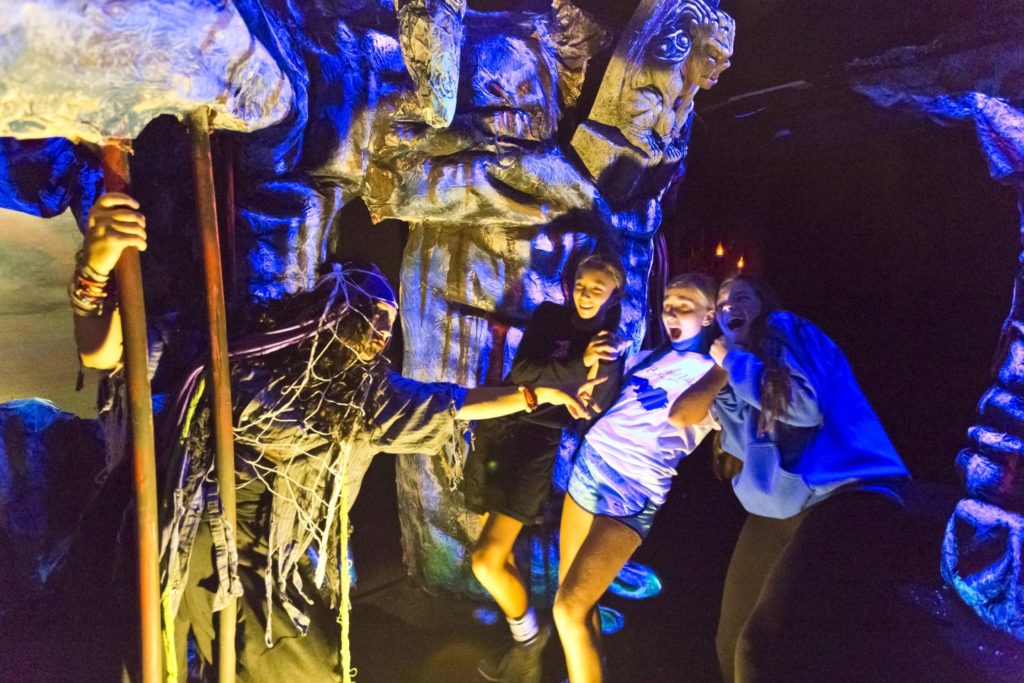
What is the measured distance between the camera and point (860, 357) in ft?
6.46

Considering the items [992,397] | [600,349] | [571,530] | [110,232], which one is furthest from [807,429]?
[110,232]

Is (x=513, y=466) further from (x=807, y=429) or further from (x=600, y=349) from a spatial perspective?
(x=807, y=429)

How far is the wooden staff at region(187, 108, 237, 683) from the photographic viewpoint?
1.67 m

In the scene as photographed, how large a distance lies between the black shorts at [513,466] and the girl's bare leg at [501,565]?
0.16 feet

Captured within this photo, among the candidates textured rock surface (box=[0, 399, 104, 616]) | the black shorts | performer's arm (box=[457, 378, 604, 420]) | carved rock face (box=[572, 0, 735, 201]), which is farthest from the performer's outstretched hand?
textured rock surface (box=[0, 399, 104, 616])

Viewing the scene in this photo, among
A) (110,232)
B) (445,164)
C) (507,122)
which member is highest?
(507,122)

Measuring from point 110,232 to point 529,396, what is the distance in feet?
4.01

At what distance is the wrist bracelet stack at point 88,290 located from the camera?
1609 millimetres

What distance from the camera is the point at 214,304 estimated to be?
172 centimetres

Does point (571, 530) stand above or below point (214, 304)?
below

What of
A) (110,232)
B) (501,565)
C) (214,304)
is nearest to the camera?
(110,232)

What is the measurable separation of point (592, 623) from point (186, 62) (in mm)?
2038

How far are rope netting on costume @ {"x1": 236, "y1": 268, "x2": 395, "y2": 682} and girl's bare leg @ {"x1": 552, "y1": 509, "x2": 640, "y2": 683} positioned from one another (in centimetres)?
72

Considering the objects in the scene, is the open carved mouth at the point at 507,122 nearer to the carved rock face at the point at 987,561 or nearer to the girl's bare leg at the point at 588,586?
the girl's bare leg at the point at 588,586
